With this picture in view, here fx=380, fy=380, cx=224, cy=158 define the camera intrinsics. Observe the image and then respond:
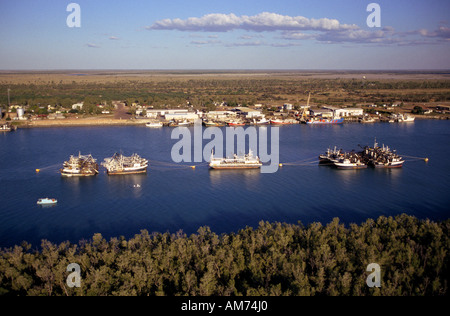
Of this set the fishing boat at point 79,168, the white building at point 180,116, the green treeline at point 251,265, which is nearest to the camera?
the green treeline at point 251,265

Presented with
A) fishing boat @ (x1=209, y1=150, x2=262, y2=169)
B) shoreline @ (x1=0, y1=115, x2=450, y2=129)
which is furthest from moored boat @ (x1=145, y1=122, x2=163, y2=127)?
fishing boat @ (x1=209, y1=150, x2=262, y2=169)

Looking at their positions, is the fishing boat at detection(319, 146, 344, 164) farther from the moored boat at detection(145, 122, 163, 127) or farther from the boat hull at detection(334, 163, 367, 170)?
the moored boat at detection(145, 122, 163, 127)

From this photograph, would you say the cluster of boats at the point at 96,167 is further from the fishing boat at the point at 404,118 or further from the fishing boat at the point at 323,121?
the fishing boat at the point at 404,118

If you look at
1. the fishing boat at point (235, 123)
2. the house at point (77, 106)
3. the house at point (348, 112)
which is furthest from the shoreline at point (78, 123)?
the house at point (348, 112)

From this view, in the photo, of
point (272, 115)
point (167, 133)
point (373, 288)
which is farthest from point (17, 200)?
point (272, 115)

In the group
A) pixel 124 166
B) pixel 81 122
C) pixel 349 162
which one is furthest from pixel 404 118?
pixel 81 122

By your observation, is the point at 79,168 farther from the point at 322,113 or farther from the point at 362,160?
the point at 322,113

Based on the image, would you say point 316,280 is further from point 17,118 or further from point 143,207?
point 17,118
